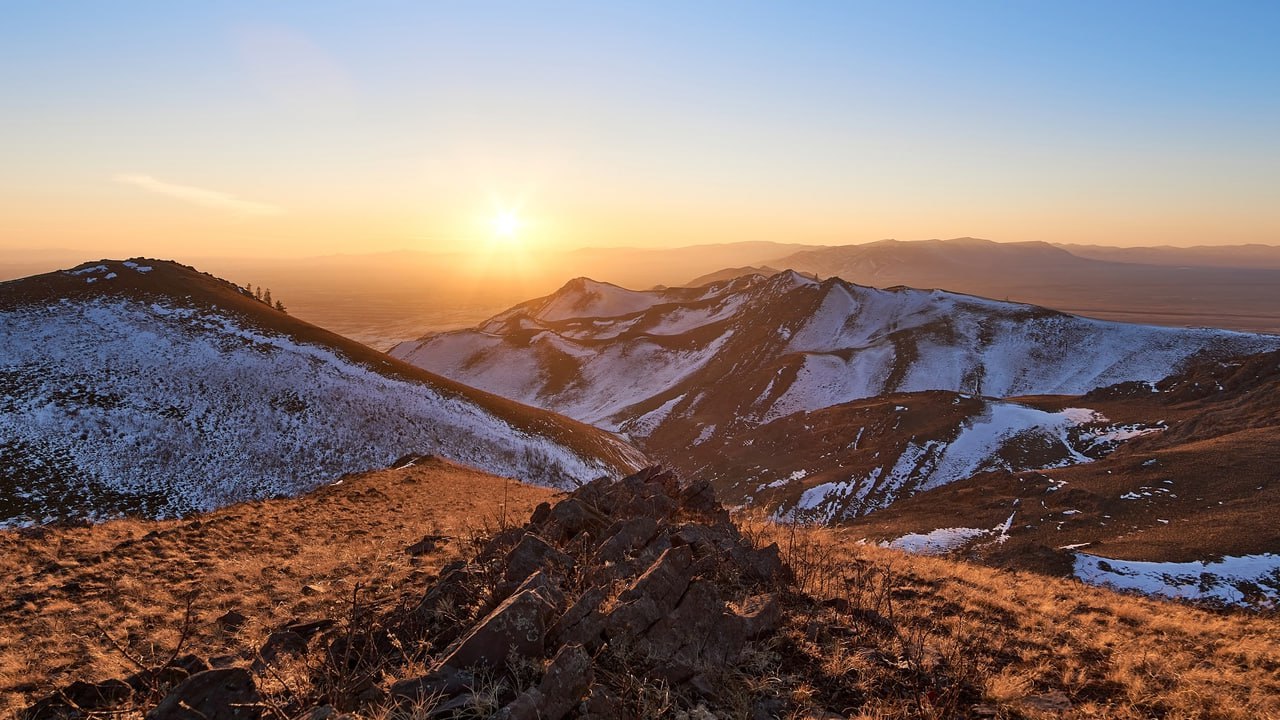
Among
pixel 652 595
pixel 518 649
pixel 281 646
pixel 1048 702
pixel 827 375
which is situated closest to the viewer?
pixel 518 649

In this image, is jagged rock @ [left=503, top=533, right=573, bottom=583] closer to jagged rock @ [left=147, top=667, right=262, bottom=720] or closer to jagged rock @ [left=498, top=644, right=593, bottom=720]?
jagged rock @ [left=498, top=644, right=593, bottom=720]

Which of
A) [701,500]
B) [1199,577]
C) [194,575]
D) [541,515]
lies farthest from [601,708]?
[1199,577]

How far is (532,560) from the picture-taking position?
7543mm

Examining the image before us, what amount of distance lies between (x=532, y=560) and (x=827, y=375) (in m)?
73.8

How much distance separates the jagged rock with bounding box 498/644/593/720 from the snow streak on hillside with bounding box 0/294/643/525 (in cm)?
2848

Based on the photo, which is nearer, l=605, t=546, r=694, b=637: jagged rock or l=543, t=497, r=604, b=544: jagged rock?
l=605, t=546, r=694, b=637: jagged rock

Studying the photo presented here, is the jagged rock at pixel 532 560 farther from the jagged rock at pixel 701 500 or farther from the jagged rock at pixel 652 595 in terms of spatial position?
the jagged rock at pixel 701 500

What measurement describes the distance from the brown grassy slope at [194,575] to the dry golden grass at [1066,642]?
24.9ft

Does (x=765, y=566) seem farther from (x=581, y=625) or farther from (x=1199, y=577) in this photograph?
(x=1199, y=577)

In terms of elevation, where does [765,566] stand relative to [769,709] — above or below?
below

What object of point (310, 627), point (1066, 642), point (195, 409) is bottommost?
point (195, 409)

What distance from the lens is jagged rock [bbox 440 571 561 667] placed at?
206 inches

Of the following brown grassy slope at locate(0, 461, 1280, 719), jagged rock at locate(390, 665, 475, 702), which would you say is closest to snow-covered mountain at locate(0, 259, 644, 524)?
brown grassy slope at locate(0, 461, 1280, 719)

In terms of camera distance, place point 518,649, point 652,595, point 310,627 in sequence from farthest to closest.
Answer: point 310,627 < point 652,595 < point 518,649
